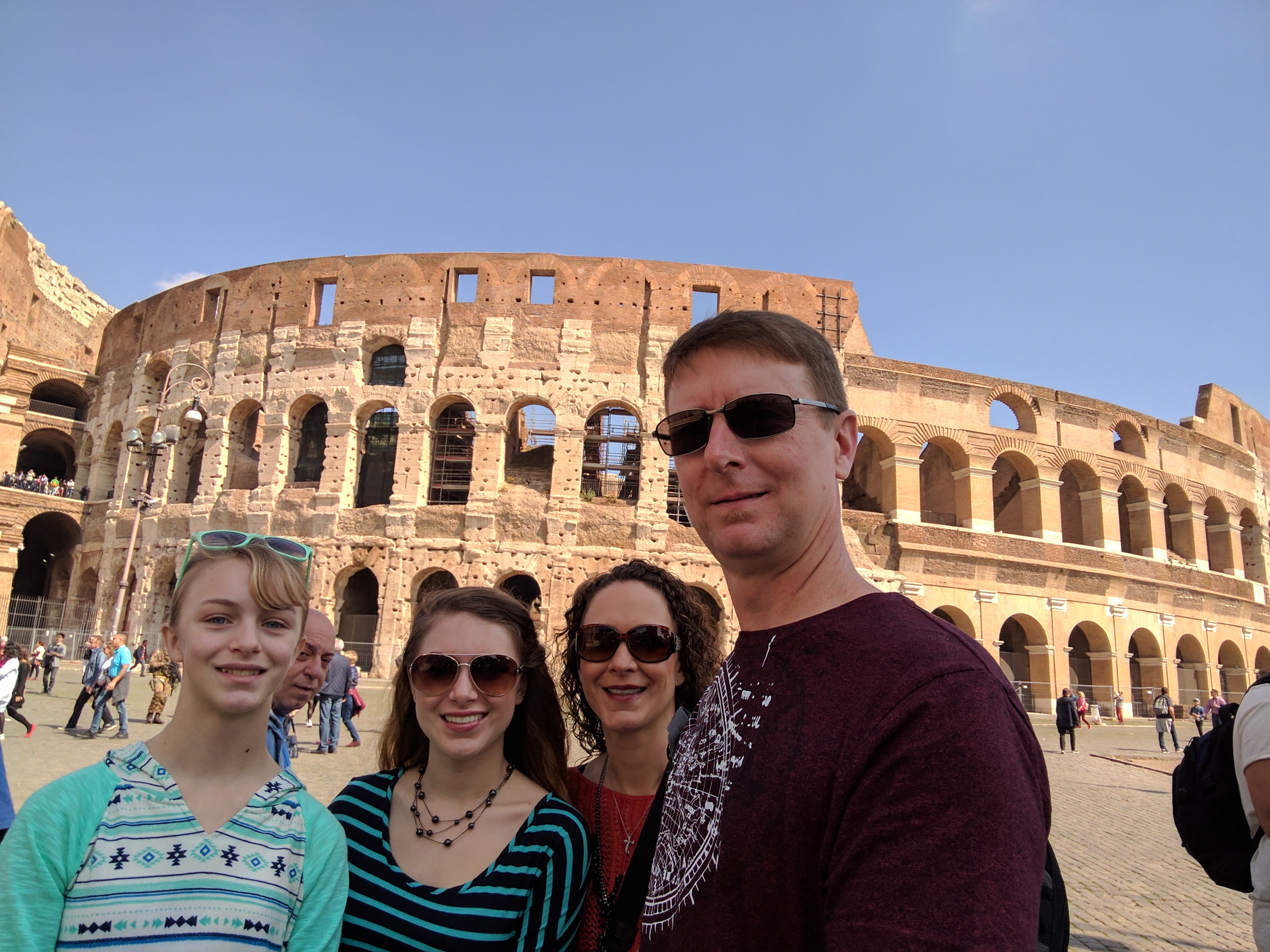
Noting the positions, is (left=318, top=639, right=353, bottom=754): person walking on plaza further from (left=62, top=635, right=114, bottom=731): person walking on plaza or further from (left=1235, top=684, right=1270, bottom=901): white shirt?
(left=1235, top=684, right=1270, bottom=901): white shirt

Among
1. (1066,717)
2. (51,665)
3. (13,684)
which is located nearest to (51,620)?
(51,665)

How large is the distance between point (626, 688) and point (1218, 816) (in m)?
2.19

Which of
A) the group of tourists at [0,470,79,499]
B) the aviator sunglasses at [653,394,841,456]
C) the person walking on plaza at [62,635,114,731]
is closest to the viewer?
the aviator sunglasses at [653,394,841,456]

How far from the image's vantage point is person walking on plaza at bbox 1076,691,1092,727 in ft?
59.5

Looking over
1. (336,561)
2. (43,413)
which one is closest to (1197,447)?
(336,561)

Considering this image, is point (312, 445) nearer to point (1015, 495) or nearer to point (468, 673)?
point (1015, 495)

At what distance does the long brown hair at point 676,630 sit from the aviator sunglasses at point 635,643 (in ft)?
0.50

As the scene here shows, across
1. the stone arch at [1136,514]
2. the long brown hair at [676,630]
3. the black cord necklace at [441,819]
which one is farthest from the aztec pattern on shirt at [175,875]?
the stone arch at [1136,514]

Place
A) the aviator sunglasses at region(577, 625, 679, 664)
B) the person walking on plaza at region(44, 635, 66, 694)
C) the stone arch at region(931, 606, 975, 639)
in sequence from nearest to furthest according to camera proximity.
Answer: the aviator sunglasses at region(577, 625, 679, 664), the person walking on plaza at region(44, 635, 66, 694), the stone arch at region(931, 606, 975, 639)

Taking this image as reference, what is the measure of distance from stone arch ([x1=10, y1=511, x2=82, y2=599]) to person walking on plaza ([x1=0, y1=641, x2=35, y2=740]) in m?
14.8

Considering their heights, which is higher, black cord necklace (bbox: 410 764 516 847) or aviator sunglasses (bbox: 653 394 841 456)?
aviator sunglasses (bbox: 653 394 841 456)

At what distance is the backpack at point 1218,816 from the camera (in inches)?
103

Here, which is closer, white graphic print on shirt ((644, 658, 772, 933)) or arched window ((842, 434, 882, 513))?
white graphic print on shirt ((644, 658, 772, 933))

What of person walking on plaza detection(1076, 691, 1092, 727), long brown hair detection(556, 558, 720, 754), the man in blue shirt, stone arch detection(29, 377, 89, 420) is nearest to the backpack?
long brown hair detection(556, 558, 720, 754)
